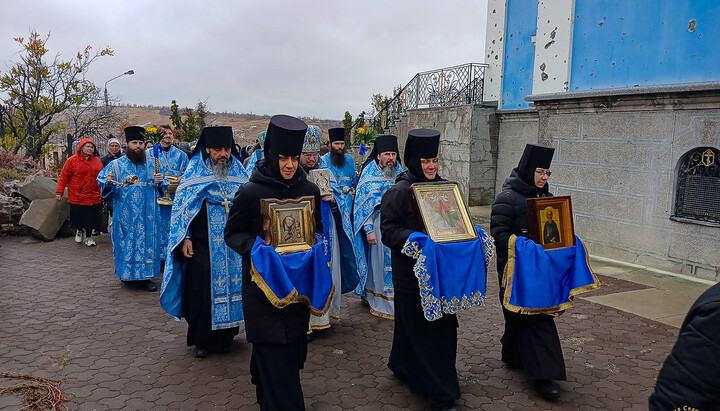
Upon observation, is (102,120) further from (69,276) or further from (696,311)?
(696,311)

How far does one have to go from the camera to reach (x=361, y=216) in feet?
20.6

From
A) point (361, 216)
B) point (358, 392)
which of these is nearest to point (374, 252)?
point (361, 216)

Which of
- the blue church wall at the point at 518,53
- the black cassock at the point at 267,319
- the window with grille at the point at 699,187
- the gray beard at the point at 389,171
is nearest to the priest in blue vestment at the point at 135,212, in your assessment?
→ the gray beard at the point at 389,171

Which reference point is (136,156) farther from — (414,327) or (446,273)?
(446,273)

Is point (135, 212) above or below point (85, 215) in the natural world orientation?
above

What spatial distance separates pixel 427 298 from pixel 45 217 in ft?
33.8

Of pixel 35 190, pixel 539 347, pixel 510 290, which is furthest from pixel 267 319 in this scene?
pixel 35 190

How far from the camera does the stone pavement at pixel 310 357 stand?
14.1ft

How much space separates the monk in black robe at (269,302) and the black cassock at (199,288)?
1.44 metres

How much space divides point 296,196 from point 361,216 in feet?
8.15

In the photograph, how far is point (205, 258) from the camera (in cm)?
518

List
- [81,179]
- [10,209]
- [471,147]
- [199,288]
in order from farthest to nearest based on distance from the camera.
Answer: [471,147] < [10,209] < [81,179] < [199,288]

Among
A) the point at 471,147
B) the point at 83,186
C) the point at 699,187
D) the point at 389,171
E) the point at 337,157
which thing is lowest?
the point at 83,186

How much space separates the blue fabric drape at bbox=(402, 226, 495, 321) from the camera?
12.4ft
